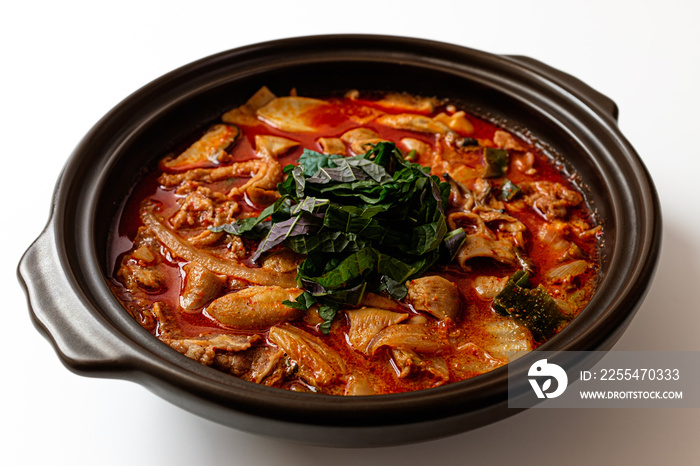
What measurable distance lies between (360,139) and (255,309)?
157cm

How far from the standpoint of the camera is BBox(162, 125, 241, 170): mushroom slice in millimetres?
4826

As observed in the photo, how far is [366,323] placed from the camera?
3816 millimetres

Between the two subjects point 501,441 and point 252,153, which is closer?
point 501,441

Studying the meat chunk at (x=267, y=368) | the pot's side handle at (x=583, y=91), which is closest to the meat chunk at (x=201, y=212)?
the meat chunk at (x=267, y=368)

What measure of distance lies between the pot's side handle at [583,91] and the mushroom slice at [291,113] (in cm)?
136

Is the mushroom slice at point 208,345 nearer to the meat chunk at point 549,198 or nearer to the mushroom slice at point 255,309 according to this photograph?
the mushroom slice at point 255,309

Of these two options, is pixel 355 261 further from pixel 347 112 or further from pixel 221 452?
pixel 347 112

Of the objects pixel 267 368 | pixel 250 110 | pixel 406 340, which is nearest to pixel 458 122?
pixel 250 110

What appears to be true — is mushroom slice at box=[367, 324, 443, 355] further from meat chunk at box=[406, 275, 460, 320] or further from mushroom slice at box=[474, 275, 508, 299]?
mushroom slice at box=[474, 275, 508, 299]

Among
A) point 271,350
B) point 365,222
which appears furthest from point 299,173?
point 271,350

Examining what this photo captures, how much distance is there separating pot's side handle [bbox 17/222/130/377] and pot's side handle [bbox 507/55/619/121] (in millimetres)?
3012

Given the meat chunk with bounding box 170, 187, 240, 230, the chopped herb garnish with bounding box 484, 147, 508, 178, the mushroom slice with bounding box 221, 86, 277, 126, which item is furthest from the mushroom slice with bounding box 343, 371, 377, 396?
the mushroom slice with bounding box 221, 86, 277, 126

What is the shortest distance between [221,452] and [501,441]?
1353 mm

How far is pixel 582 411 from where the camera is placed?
3996 millimetres
